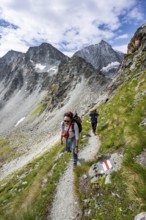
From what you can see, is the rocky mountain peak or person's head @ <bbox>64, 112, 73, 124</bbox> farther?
the rocky mountain peak

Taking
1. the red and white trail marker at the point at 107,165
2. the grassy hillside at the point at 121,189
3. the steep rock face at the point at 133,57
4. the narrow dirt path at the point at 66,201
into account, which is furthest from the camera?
the steep rock face at the point at 133,57

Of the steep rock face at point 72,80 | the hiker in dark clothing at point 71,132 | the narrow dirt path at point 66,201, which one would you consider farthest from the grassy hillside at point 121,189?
the steep rock face at point 72,80

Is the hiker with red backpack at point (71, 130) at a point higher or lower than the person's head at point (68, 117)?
lower

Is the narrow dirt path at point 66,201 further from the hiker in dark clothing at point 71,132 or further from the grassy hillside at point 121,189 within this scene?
the hiker in dark clothing at point 71,132

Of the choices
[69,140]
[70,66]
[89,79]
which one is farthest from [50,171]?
[70,66]

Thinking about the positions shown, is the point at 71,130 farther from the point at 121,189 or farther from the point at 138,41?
the point at 138,41

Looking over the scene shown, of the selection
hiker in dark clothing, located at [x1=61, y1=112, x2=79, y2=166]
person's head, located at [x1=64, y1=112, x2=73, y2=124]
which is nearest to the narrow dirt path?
hiker in dark clothing, located at [x1=61, y1=112, x2=79, y2=166]

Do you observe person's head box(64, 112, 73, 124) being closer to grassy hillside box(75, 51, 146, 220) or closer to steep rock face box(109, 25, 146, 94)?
grassy hillside box(75, 51, 146, 220)

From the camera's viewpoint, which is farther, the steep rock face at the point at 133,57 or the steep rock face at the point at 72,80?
the steep rock face at the point at 72,80

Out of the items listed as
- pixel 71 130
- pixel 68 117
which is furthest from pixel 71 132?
pixel 68 117

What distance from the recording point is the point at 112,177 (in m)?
9.77

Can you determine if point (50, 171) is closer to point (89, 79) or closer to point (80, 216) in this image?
point (80, 216)

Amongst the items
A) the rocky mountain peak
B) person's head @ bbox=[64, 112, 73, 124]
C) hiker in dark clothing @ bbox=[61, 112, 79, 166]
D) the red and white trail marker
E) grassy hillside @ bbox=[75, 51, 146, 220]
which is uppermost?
the rocky mountain peak

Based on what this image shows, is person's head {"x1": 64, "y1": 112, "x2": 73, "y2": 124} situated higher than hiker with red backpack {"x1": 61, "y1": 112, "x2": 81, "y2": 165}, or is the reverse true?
person's head {"x1": 64, "y1": 112, "x2": 73, "y2": 124}
